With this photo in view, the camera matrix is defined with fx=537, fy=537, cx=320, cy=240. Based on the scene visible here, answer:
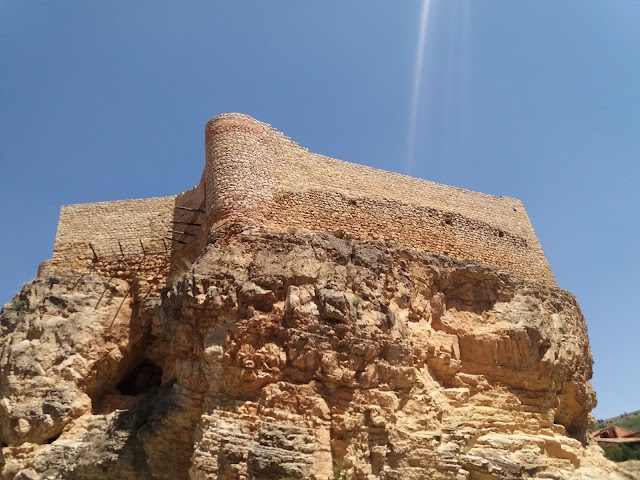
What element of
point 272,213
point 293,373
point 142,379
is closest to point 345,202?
point 272,213

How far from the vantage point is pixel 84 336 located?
1248 centimetres

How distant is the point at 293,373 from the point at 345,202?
5.19m

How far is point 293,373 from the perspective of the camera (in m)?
10.0

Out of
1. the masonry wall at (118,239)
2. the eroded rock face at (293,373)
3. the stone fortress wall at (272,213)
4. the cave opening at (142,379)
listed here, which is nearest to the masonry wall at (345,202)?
the stone fortress wall at (272,213)

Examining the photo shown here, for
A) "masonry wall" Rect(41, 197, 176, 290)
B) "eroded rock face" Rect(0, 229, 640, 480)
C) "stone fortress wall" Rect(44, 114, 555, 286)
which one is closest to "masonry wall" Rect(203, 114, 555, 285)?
"stone fortress wall" Rect(44, 114, 555, 286)

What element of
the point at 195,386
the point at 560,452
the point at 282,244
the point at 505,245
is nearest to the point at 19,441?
→ the point at 195,386

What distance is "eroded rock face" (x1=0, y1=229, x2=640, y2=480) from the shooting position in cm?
977

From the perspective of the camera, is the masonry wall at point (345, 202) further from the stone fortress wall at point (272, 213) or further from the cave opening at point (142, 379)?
the cave opening at point (142, 379)

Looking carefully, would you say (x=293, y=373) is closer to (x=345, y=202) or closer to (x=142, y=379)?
(x=345, y=202)

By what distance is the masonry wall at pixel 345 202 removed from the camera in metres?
12.6

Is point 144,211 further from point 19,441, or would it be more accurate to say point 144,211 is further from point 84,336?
point 19,441

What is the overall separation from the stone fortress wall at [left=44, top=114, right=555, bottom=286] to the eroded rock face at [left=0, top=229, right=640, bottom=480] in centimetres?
80

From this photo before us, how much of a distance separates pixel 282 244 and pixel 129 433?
4.99 meters

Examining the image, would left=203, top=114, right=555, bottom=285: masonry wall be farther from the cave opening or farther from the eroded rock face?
the cave opening
